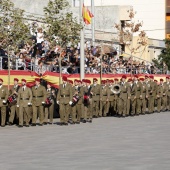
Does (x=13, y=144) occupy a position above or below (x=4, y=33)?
below

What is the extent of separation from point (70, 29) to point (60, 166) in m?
20.2

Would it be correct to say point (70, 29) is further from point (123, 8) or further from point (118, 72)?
point (123, 8)

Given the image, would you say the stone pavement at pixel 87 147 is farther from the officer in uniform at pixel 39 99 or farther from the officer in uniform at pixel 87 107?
the officer in uniform at pixel 87 107

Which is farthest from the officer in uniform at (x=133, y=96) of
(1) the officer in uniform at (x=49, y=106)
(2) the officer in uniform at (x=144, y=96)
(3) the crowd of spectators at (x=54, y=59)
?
(1) the officer in uniform at (x=49, y=106)

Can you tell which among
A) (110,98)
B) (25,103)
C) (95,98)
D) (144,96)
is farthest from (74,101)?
(144,96)

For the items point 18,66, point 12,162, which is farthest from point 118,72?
point 12,162

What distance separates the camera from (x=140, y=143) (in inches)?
840

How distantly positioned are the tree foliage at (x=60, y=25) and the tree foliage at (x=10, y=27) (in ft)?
12.8

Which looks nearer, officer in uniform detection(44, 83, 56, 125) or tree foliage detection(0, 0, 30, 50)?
officer in uniform detection(44, 83, 56, 125)

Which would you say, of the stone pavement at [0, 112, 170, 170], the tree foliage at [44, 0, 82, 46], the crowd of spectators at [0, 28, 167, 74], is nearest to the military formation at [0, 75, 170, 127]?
the stone pavement at [0, 112, 170, 170]

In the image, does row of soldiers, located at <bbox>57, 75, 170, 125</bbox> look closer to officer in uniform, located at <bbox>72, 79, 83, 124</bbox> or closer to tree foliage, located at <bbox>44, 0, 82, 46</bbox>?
officer in uniform, located at <bbox>72, 79, 83, 124</bbox>

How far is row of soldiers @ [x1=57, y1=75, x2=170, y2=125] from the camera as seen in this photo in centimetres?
3084

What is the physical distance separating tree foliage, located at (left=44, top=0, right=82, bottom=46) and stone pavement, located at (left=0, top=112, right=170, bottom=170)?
6.76m

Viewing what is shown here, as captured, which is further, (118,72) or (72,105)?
(118,72)
